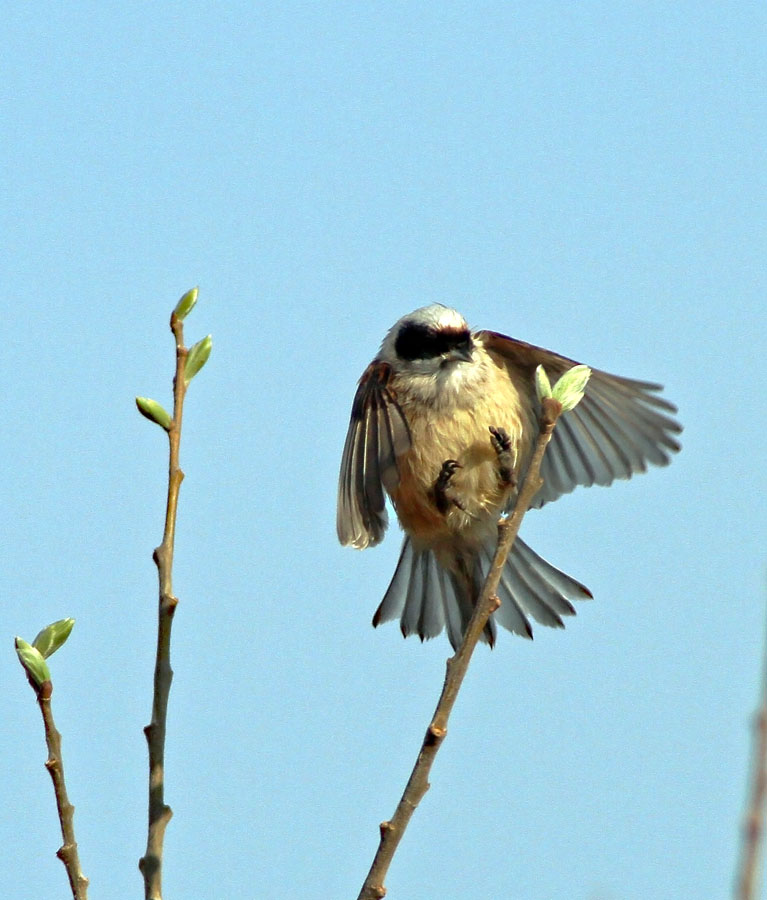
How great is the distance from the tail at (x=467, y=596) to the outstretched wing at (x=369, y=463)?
0.80 m

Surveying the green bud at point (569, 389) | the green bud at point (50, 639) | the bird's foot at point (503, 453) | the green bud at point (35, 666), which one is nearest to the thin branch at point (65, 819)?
the green bud at point (35, 666)

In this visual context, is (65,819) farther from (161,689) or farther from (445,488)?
(445,488)

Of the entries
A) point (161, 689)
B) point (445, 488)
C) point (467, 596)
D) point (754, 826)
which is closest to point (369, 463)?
point (445, 488)

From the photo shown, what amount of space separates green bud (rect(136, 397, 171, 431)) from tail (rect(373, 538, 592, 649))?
9.93 feet

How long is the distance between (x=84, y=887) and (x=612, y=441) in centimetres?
383

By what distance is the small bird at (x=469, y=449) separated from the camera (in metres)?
4.84

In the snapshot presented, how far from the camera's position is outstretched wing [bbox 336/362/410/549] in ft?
14.2

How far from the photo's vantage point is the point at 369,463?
449cm

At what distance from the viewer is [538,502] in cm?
522

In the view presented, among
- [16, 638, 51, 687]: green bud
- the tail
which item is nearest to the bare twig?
[16, 638, 51, 687]: green bud

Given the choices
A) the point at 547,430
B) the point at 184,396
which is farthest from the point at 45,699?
the point at 547,430

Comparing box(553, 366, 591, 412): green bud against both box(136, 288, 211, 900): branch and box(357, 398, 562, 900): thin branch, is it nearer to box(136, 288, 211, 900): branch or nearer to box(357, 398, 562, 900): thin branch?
box(357, 398, 562, 900): thin branch

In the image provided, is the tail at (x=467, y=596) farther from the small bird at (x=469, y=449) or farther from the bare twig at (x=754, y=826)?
the bare twig at (x=754, y=826)

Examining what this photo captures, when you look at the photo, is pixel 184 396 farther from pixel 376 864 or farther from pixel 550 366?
pixel 550 366
